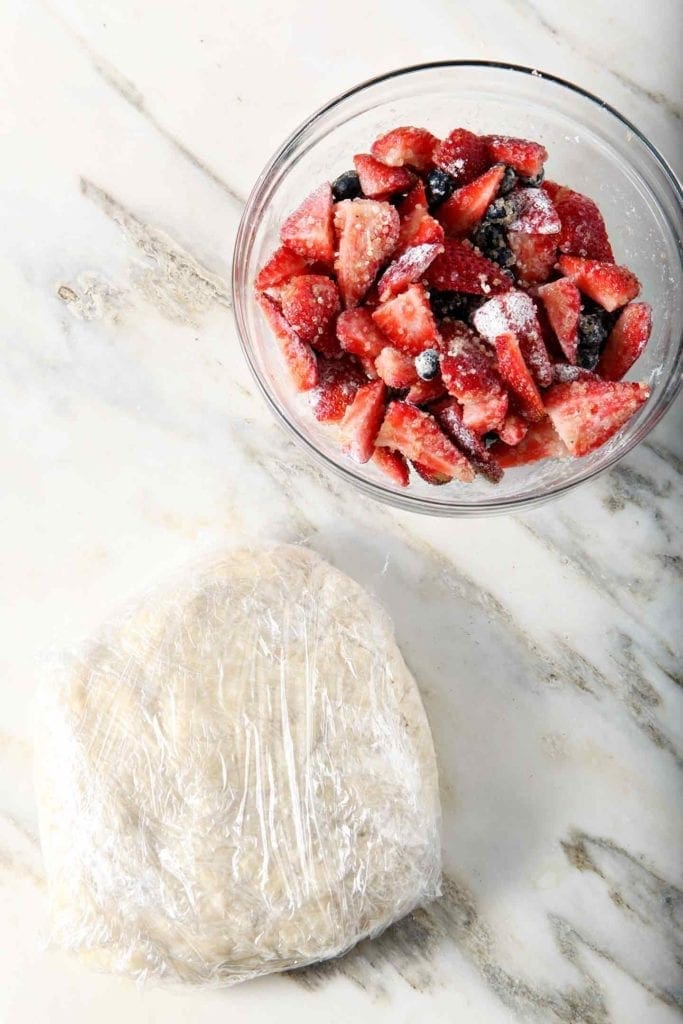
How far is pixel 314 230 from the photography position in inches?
38.4

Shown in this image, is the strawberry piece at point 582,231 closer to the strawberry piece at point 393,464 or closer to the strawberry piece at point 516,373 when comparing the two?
the strawberry piece at point 516,373

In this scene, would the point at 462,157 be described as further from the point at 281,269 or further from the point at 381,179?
the point at 281,269

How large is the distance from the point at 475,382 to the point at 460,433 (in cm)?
6

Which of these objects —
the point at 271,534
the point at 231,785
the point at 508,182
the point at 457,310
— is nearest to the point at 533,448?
the point at 457,310

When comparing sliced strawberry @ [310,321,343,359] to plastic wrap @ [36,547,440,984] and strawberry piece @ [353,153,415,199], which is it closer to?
strawberry piece @ [353,153,415,199]

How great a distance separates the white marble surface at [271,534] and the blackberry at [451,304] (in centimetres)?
31

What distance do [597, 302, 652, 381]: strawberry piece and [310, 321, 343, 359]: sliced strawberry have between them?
27cm

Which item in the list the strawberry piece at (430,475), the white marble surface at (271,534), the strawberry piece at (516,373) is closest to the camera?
the strawberry piece at (516,373)

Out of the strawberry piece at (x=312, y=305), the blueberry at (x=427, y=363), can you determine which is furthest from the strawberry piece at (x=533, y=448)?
the strawberry piece at (x=312, y=305)

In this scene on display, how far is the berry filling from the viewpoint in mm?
924

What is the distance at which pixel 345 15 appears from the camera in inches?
45.5

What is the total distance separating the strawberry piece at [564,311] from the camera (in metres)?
0.93

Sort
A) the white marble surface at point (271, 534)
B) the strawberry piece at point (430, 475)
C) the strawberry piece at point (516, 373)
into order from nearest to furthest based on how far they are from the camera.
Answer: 1. the strawberry piece at point (516, 373)
2. the strawberry piece at point (430, 475)
3. the white marble surface at point (271, 534)

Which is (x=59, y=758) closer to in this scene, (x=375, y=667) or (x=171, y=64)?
(x=375, y=667)
